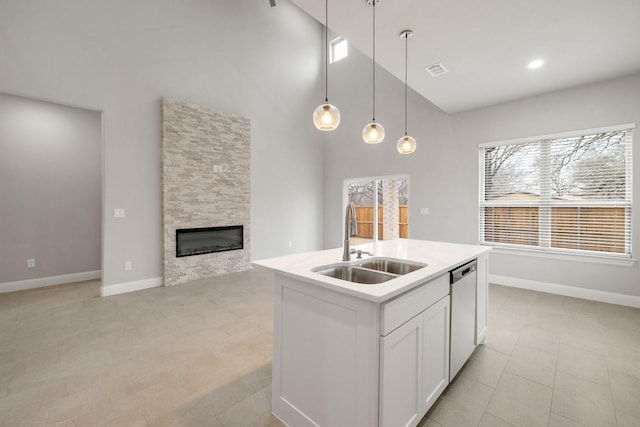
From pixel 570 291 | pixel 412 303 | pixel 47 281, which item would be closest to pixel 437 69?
pixel 412 303

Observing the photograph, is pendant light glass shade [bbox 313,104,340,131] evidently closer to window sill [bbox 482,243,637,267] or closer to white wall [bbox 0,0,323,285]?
white wall [bbox 0,0,323,285]

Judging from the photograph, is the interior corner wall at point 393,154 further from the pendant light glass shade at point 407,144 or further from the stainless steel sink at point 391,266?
the stainless steel sink at point 391,266

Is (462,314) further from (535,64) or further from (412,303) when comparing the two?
(535,64)

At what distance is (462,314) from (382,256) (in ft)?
2.29

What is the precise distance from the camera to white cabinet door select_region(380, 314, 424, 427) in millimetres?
1267

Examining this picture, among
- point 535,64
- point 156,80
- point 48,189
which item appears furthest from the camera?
point 48,189

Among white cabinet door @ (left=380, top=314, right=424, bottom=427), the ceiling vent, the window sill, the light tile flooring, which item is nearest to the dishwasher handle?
white cabinet door @ (left=380, top=314, right=424, bottom=427)

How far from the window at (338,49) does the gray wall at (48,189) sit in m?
5.14

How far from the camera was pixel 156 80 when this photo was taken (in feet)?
14.1

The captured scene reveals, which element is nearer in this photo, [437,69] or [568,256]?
[437,69]

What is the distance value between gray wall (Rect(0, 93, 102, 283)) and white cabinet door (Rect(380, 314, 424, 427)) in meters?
5.48

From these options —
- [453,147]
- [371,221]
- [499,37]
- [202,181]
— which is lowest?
[371,221]

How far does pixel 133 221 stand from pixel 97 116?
87.2 inches

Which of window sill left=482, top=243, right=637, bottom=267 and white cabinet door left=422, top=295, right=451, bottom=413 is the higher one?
window sill left=482, top=243, right=637, bottom=267
